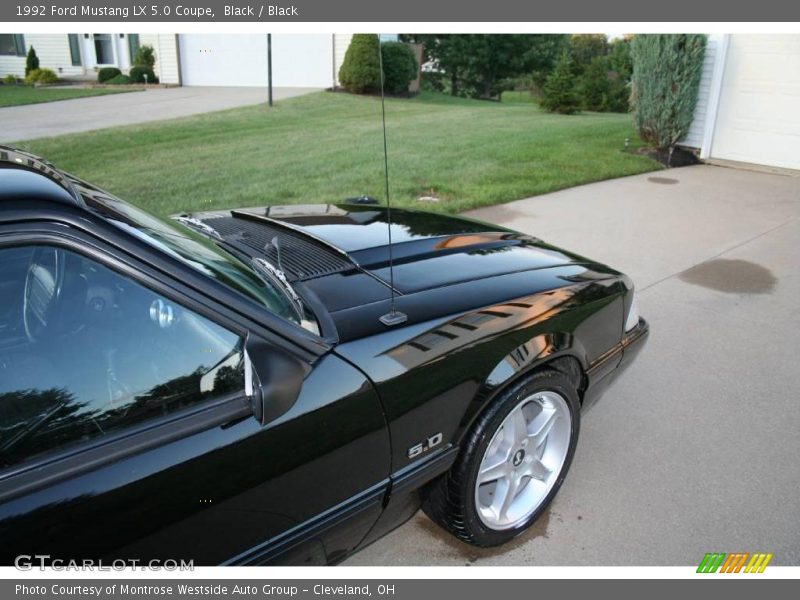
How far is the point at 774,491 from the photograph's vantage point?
9.48 feet

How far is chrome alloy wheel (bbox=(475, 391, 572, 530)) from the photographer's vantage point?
240cm

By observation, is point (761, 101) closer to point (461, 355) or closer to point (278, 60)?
point (461, 355)

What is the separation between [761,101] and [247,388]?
11227 millimetres

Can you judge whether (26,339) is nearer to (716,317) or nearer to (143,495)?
(143,495)

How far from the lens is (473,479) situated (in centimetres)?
225

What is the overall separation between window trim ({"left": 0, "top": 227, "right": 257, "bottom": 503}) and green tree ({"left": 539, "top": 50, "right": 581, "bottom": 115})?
17.8 m

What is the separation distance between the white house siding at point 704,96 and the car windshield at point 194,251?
1080cm

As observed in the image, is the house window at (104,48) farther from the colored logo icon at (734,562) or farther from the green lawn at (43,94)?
the colored logo icon at (734,562)

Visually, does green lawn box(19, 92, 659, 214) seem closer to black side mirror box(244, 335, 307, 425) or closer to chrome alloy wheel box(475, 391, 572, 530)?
chrome alloy wheel box(475, 391, 572, 530)

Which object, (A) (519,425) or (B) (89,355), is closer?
(B) (89,355)

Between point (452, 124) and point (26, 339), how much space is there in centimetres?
1297

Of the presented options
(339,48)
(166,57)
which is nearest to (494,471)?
(339,48)

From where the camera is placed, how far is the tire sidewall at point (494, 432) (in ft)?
7.25

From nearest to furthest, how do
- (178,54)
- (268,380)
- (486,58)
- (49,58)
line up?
(268,380) → (178,54) → (49,58) → (486,58)
